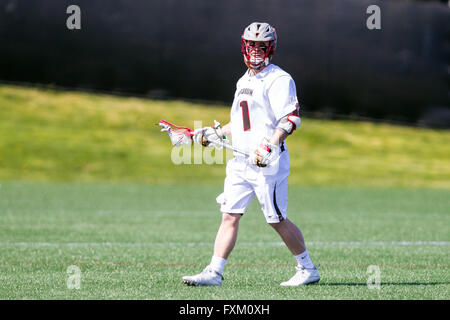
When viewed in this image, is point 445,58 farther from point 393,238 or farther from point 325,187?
point 393,238

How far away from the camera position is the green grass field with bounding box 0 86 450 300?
7137 millimetres

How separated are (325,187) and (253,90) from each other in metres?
14.3

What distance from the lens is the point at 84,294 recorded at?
620 cm

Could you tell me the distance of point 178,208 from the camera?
15.0m

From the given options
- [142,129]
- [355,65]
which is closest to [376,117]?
[355,65]

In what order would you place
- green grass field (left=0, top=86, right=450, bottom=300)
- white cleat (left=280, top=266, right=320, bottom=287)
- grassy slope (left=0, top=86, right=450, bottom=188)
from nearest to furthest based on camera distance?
white cleat (left=280, top=266, right=320, bottom=287) → green grass field (left=0, top=86, right=450, bottom=300) → grassy slope (left=0, top=86, right=450, bottom=188)

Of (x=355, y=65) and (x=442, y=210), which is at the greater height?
(x=355, y=65)

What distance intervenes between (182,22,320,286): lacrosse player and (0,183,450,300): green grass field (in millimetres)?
314

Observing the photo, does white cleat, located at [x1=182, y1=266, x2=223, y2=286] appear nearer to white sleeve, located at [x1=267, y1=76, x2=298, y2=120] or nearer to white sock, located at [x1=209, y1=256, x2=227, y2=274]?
white sock, located at [x1=209, y1=256, x2=227, y2=274]

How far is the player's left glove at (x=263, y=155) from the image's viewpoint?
660 cm

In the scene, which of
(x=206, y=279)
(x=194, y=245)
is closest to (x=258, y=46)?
(x=206, y=279)

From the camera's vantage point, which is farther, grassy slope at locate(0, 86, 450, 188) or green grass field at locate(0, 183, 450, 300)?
grassy slope at locate(0, 86, 450, 188)

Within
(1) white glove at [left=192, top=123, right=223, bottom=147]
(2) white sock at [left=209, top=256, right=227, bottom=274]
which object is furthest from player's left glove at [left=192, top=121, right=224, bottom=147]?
(2) white sock at [left=209, top=256, right=227, bottom=274]

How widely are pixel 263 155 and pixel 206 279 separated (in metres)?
1.12
